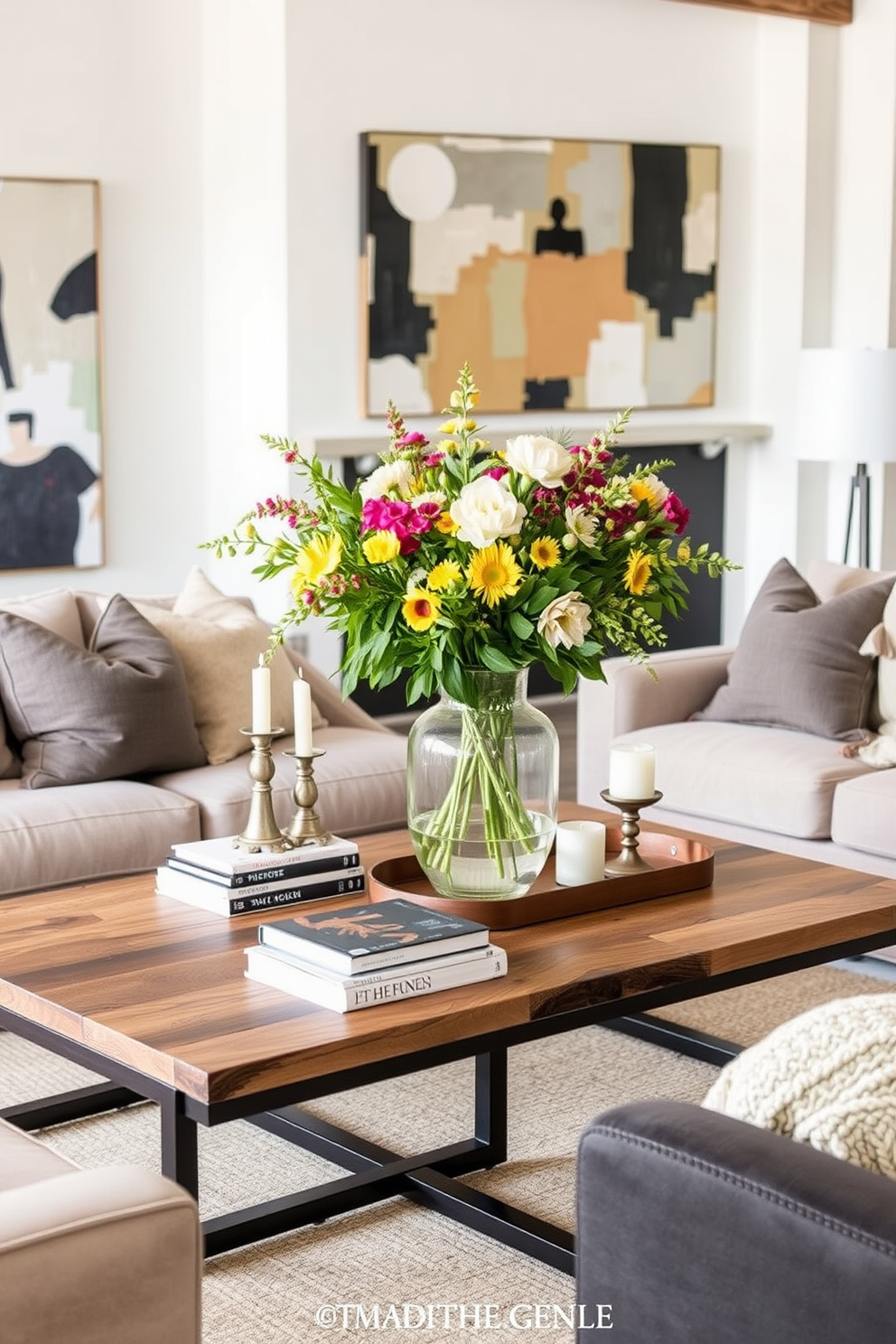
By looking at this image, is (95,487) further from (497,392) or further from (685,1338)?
(685,1338)

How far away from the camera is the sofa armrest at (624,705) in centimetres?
435

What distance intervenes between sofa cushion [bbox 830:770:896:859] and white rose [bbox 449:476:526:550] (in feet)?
5.31

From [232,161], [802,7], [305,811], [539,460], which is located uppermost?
[802,7]

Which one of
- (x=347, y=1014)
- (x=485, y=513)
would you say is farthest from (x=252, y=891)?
(x=485, y=513)

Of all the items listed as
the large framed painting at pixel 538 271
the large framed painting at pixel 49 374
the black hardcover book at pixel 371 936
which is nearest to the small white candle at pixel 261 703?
the black hardcover book at pixel 371 936

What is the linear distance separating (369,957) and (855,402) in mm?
4034

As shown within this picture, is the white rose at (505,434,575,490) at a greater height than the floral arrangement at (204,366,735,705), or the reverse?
the white rose at (505,434,575,490)

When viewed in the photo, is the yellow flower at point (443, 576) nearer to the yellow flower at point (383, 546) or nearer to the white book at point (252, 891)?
the yellow flower at point (383, 546)

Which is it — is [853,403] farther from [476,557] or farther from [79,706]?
[476,557]

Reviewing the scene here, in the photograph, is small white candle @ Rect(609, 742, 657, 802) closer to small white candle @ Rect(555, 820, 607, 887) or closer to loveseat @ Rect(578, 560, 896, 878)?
small white candle @ Rect(555, 820, 607, 887)

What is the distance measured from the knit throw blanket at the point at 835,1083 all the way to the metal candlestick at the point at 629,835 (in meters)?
1.43

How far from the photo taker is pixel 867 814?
3.75 meters

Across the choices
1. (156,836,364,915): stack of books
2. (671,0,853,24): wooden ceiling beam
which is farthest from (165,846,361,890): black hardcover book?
(671,0,853,24): wooden ceiling beam

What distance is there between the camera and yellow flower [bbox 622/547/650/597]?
2549 millimetres
